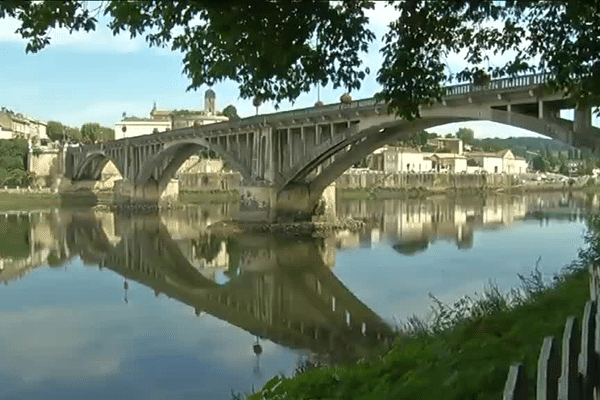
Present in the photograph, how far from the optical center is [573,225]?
146ft

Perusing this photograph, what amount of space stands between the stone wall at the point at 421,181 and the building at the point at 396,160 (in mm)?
5665

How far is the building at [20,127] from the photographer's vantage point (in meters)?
96.6

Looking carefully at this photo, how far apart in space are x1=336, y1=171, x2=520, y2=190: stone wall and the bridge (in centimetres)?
3376

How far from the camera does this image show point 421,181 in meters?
95.2

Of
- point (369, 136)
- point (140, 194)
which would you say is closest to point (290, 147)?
point (369, 136)

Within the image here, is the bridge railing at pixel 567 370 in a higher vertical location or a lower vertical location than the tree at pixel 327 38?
lower

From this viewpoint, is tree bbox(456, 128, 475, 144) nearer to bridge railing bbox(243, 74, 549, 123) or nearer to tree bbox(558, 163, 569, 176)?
tree bbox(558, 163, 569, 176)

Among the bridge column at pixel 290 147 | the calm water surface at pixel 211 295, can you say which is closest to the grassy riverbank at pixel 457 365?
the calm water surface at pixel 211 295

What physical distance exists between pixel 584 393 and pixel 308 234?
1361 inches

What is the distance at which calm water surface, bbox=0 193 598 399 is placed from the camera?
1305 cm

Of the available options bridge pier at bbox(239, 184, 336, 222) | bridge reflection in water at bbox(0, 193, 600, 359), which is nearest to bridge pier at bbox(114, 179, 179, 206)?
bridge reflection in water at bbox(0, 193, 600, 359)

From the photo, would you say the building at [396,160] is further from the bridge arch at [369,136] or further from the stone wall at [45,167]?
the bridge arch at [369,136]

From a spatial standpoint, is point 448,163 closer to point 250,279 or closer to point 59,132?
point 59,132

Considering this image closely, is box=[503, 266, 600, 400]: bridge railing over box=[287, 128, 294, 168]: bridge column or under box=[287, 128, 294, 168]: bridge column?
under
